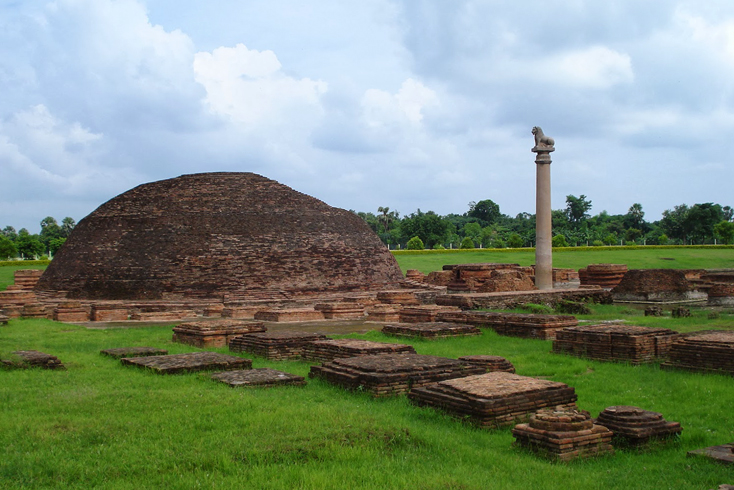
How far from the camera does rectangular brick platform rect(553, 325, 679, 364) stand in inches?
297

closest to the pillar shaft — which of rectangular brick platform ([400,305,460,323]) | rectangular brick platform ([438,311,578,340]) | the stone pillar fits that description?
the stone pillar

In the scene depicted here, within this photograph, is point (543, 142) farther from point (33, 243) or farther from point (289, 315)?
point (33, 243)

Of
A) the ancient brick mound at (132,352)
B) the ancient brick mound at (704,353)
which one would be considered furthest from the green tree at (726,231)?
the ancient brick mound at (132,352)

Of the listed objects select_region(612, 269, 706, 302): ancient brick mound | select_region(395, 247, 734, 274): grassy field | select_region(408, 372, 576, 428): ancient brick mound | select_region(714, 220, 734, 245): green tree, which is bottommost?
select_region(408, 372, 576, 428): ancient brick mound

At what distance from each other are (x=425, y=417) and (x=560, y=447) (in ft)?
4.00

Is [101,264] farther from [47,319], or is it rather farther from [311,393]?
[311,393]

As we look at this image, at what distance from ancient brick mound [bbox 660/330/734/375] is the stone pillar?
1042 centimetres

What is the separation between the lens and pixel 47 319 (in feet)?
49.4

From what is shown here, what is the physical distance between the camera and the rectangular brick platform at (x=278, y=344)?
8375mm

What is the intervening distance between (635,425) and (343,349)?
12.6ft

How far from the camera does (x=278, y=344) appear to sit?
27.6 feet

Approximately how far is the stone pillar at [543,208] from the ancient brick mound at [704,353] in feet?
34.2

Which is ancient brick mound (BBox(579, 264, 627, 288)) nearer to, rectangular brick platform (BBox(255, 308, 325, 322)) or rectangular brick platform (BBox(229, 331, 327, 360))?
rectangular brick platform (BBox(255, 308, 325, 322))

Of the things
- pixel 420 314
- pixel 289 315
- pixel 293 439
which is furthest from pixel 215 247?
pixel 293 439
